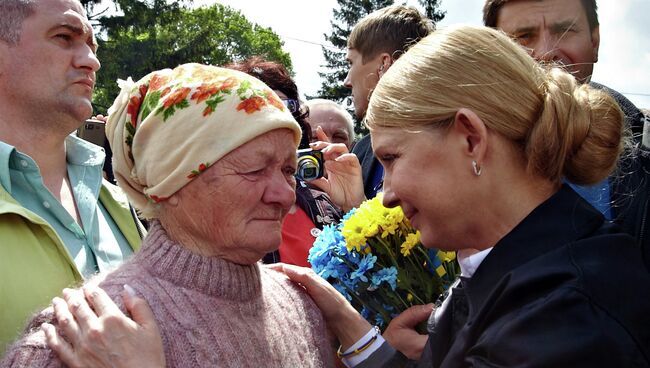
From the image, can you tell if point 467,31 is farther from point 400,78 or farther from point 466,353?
point 466,353

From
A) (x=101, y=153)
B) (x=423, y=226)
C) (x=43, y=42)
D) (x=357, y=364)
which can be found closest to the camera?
(x=423, y=226)

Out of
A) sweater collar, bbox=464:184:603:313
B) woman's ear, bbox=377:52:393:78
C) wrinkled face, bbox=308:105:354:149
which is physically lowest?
wrinkled face, bbox=308:105:354:149

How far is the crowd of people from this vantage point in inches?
66.1

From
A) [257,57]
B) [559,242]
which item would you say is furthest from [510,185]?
[257,57]

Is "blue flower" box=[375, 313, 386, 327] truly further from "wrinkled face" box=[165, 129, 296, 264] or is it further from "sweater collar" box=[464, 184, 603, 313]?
"sweater collar" box=[464, 184, 603, 313]

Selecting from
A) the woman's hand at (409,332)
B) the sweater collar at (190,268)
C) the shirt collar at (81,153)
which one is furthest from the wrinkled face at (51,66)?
the woman's hand at (409,332)

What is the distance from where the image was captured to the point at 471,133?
1.85m

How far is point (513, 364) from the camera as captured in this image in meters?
1.54

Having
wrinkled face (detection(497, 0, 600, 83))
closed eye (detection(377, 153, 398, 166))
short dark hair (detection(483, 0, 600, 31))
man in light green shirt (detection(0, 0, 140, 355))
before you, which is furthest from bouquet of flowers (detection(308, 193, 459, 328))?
short dark hair (detection(483, 0, 600, 31))

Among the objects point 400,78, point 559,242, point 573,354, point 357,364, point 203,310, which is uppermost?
point 400,78

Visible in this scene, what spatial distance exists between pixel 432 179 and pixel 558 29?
69.1 inches

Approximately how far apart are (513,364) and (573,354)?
132 mm

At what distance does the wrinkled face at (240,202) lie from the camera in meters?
2.17

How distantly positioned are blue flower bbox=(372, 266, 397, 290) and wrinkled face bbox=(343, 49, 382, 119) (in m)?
1.77
